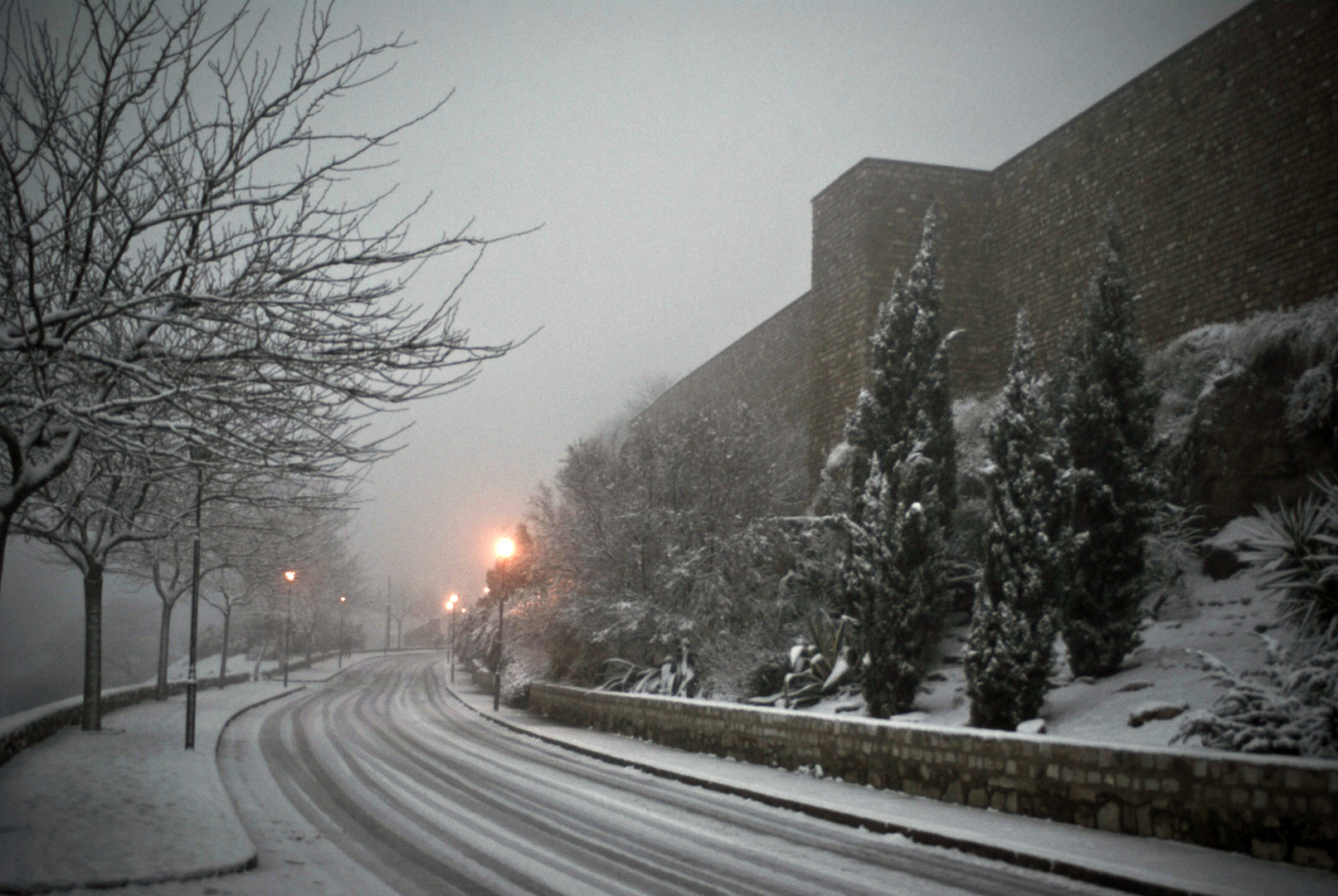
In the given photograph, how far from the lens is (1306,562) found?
9664mm

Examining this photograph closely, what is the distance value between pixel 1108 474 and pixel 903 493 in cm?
348

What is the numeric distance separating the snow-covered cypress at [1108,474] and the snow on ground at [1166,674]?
436 millimetres

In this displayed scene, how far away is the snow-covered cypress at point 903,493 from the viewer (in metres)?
14.3

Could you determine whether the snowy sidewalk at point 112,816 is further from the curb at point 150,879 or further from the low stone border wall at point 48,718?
the low stone border wall at point 48,718

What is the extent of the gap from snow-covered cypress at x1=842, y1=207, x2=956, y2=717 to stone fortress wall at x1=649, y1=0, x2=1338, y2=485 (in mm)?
4972

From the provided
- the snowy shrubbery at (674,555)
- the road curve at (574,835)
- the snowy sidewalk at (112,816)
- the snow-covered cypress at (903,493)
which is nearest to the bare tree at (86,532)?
the snowy sidewalk at (112,816)

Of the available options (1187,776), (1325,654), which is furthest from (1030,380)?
(1187,776)

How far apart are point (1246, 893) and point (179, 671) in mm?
58069

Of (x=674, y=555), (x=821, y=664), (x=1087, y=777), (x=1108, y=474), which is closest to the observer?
(x=1087, y=777)

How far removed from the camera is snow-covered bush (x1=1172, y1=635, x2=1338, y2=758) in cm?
778

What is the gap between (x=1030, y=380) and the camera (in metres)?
13.8

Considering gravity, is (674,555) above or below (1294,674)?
above

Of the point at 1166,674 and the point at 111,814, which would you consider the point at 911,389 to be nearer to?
the point at 1166,674

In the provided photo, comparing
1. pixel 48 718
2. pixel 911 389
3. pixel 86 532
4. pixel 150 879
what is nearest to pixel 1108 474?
pixel 911 389
